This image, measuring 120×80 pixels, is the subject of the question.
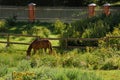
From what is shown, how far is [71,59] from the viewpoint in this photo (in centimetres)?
1585

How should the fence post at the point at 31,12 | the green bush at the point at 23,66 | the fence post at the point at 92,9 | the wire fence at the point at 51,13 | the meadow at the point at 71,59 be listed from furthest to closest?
the fence post at the point at 31,12 < the wire fence at the point at 51,13 < the fence post at the point at 92,9 < the green bush at the point at 23,66 < the meadow at the point at 71,59

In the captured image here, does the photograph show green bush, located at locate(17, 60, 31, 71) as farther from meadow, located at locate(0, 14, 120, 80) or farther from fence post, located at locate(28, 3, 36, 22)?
fence post, located at locate(28, 3, 36, 22)

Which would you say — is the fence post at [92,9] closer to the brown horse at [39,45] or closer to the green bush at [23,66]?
the brown horse at [39,45]

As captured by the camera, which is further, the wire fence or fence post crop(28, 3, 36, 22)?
fence post crop(28, 3, 36, 22)

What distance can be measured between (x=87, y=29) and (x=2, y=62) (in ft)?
25.5

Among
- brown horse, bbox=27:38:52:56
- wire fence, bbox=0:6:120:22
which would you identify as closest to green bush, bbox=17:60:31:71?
brown horse, bbox=27:38:52:56

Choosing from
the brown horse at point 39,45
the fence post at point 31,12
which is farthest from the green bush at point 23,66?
the fence post at point 31,12

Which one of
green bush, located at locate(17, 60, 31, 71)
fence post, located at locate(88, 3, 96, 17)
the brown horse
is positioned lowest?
fence post, located at locate(88, 3, 96, 17)

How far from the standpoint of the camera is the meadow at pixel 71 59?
11641 millimetres

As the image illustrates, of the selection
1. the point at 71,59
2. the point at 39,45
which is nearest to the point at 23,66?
the point at 71,59

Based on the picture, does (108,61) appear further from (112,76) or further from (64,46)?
(64,46)

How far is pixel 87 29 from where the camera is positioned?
22.0 meters

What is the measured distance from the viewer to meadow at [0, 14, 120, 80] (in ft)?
38.2

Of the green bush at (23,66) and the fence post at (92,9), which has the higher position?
the green bush at (23,66)
